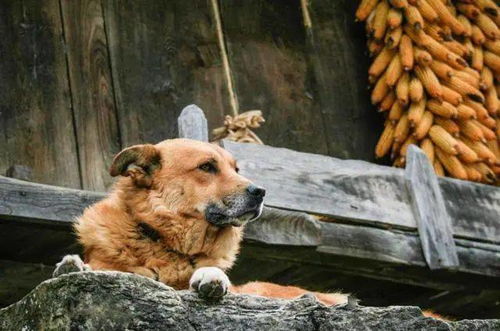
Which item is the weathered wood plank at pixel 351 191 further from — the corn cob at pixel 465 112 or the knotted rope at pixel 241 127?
the corn cob at pixel 465 112

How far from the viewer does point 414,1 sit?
8789 millimetres

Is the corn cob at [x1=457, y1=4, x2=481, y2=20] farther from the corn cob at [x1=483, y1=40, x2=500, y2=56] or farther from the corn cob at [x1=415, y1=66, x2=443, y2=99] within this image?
the corn cob at [x1=415, y1=66, x2=443, y2=99]

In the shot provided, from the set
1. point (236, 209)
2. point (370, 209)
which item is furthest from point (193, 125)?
point (236, 209)

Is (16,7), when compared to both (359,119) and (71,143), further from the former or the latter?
(359,119)

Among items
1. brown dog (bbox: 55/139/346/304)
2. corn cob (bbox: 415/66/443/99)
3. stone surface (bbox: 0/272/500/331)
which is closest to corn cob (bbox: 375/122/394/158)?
corn cob (bbox: 415/66/443/99)

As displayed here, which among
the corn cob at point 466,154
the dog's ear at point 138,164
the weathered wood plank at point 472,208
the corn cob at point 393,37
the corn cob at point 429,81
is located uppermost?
the dog's ear at point 138,164

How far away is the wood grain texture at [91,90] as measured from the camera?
25.1ft

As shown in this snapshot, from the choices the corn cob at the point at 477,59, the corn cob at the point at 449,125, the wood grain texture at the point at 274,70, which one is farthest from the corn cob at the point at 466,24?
the wood grain texture at the point at 274,70

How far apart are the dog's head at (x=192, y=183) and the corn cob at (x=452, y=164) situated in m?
2.91

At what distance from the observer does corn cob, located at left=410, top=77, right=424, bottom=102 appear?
8.55m

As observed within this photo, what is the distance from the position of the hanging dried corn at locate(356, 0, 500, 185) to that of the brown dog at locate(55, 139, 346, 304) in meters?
2.68

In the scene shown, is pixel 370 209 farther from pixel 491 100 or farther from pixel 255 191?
pixel 255 191

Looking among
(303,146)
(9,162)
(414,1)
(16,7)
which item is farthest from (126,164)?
(414,1)

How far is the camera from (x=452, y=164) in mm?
8492
